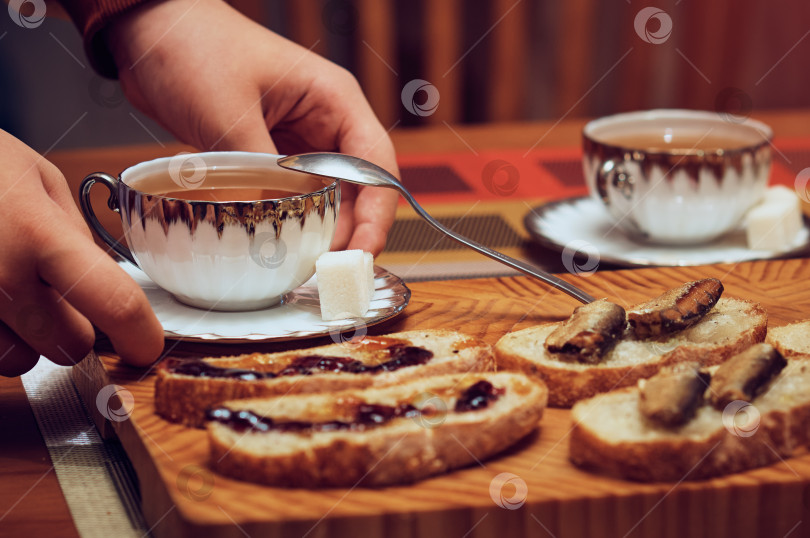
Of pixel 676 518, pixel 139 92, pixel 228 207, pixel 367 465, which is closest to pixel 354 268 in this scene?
pixel 228 207

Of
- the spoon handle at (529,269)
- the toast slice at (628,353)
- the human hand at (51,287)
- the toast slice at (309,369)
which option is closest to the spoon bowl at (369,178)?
the spoon handle at (529,269)

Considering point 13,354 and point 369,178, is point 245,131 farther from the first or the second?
point 13,354

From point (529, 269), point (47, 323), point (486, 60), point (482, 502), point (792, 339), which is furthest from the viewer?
point (486, 60)

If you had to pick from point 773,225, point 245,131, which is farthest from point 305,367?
point 773,225

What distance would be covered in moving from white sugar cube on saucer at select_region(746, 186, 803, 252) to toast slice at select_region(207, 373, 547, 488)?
918mm

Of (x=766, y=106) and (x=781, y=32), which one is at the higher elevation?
(x=781, y=32)

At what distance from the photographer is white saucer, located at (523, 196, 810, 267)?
167 cm

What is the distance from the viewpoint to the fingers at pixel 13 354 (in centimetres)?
110

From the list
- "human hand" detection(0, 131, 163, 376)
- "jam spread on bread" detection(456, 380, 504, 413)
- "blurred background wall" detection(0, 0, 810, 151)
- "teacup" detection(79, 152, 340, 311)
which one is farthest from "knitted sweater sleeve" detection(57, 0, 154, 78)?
"blurred background wall" detection(0, 0, 810, 151)

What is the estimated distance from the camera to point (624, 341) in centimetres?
114

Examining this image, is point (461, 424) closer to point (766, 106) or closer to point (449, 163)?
point (449, 163)

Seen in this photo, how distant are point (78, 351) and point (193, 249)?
192 millimetres

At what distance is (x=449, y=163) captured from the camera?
2410mm

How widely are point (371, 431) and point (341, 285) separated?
0.36 meters
